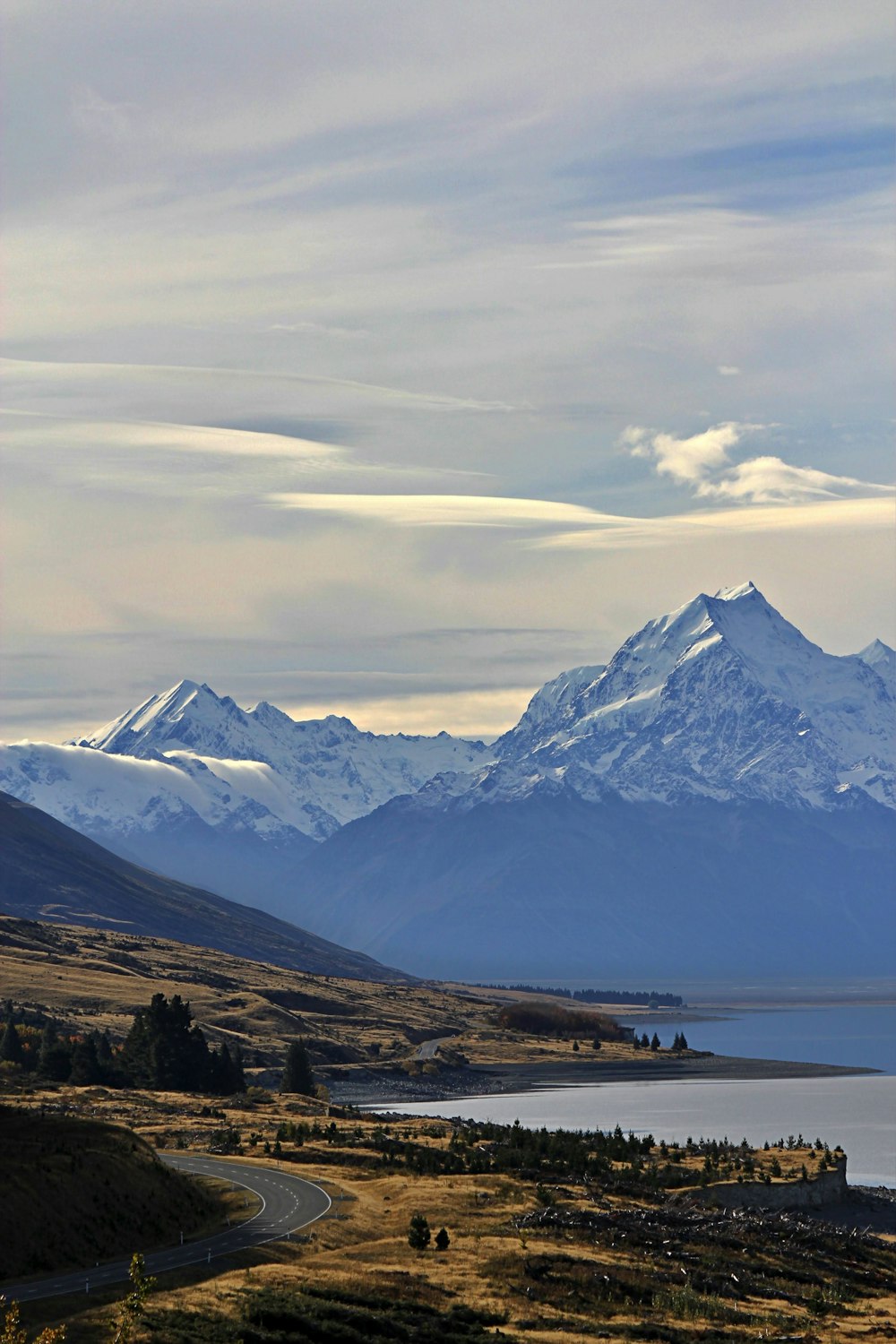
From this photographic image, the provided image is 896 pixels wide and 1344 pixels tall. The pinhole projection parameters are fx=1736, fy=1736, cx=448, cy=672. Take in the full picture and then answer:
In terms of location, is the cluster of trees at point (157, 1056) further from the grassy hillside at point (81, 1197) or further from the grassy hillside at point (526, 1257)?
the grassy hillside at point (81, 1197)

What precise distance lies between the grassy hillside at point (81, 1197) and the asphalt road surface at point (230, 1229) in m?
1.51

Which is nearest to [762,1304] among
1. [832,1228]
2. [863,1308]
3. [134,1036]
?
[863,1308]

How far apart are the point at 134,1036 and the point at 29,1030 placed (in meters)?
26.9

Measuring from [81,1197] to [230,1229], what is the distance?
297 inches

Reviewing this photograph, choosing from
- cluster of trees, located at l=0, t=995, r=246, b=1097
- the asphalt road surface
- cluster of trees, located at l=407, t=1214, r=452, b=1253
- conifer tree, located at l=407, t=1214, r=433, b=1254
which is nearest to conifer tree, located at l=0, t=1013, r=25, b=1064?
cluster of trees, located at l=0, t=995, r=246, b=1097

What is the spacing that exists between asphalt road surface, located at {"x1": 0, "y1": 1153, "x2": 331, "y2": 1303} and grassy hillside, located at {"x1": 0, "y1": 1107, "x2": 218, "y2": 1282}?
1515 mm

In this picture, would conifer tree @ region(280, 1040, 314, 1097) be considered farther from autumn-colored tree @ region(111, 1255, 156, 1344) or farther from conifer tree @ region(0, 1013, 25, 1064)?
autumn-colored tree @ region(111, 1255, 156, 1344)

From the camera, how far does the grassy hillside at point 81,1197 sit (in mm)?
73312

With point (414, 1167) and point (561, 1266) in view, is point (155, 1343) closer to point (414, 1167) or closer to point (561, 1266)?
point (561, 1266)

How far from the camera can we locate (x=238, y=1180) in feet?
307

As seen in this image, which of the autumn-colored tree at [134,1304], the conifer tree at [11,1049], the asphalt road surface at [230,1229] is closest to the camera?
the autumn-colored tree at [134,1304]

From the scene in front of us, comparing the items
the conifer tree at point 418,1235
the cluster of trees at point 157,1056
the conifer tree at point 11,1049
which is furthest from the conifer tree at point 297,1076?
the conifer tree at point 418,1235

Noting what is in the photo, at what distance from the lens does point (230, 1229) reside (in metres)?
80.9

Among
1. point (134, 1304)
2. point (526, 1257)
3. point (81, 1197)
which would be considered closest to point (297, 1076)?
point (81, 1197)
